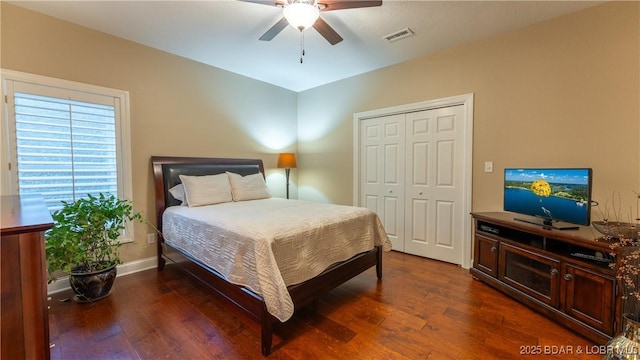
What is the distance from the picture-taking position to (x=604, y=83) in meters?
2.22

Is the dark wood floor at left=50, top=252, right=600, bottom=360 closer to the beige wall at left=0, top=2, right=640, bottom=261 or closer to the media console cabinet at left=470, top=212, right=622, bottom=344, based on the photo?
the media console cabinet at left=470, top=212, right=622, bottom=344

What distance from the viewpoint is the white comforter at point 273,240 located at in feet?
5.42

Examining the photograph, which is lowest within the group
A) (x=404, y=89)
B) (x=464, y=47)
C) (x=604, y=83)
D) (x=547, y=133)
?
(x=547, y=133)

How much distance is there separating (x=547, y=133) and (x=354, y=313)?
249 cm

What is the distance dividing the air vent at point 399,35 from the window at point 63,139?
2.94m

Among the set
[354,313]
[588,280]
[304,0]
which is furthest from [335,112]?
[588,280]

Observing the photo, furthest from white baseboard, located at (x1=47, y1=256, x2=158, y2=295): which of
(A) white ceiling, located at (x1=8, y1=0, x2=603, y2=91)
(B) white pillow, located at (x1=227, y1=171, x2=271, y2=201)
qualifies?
(A) white ceiling, located at (x1=8, y1=0, x2=603, y2=91)

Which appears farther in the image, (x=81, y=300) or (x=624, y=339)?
(x=81, y=300)

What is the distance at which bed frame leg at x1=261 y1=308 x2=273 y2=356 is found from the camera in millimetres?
1624

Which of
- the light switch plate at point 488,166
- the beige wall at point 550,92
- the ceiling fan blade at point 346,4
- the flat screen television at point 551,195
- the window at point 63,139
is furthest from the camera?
the light switch plate at point 488,166

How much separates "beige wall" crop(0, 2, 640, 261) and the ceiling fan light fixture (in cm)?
206

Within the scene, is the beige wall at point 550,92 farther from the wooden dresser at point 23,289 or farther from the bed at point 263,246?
the wooden dresser at point 23,289

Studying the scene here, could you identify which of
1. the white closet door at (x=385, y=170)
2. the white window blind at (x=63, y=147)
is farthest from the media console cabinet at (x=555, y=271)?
the white window blind at (x=63, y=147)

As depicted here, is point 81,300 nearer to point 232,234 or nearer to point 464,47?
point 232,234
